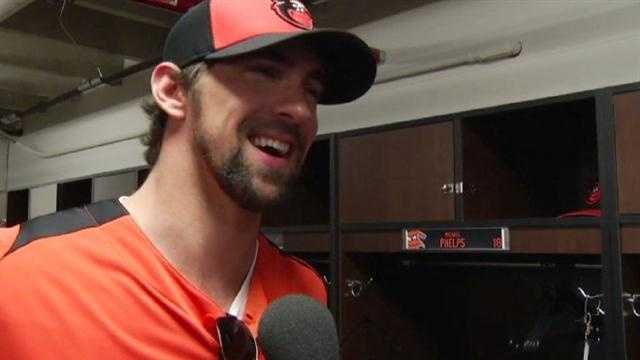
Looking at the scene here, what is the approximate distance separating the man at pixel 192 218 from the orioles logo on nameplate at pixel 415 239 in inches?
40.3

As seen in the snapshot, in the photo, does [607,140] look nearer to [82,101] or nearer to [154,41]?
[154,41]

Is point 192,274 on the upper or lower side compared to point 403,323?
upper

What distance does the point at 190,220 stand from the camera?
1025mm

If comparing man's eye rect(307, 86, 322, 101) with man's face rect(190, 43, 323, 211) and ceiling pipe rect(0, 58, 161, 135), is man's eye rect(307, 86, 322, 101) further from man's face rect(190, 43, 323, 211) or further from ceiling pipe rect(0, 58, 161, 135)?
ceiling pipe rect(0, 58, 161, 135)

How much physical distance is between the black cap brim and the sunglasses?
41 cm

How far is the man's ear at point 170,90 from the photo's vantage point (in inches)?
40.9

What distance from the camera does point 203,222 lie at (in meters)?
1.03

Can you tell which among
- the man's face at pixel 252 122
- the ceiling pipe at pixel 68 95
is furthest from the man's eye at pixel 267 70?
the ceiling pipe at pixel 68 95

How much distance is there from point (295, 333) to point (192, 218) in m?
0.25

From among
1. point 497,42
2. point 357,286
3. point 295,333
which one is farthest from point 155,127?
point 497,42

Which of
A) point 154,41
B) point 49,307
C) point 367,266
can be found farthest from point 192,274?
point 154,41

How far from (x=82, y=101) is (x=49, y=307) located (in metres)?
4.19

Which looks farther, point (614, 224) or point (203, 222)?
point (614, 224)

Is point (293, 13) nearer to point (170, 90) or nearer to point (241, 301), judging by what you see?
point (170, 90)
